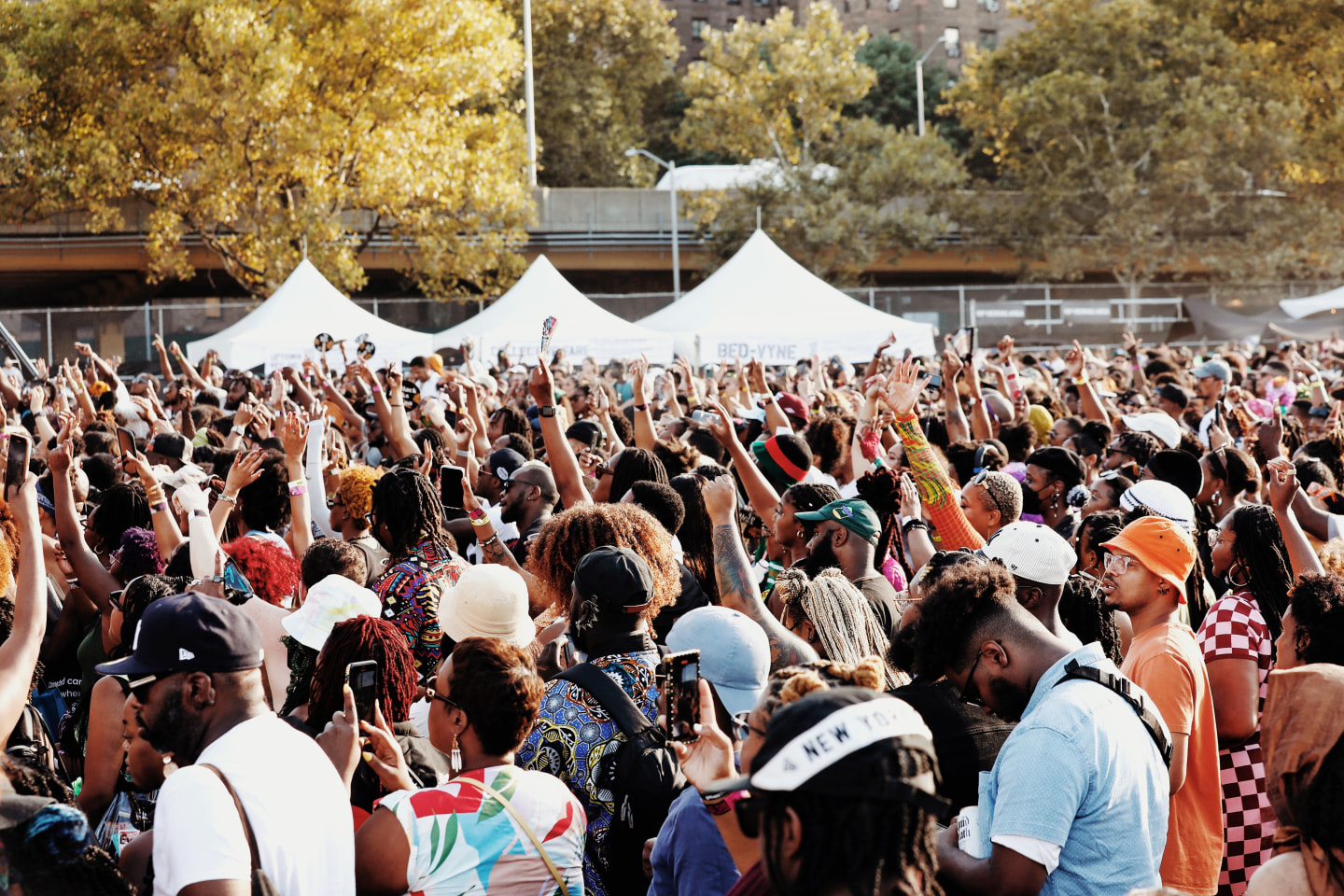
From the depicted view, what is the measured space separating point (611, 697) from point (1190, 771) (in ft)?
5.51

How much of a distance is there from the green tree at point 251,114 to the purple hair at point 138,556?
20505mm

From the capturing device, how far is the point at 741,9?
7862 cm

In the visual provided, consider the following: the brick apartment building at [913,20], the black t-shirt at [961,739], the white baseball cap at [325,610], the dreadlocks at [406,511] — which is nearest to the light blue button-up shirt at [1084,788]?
the black t-shirt at [961,739]

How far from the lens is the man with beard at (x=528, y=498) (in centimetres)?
654

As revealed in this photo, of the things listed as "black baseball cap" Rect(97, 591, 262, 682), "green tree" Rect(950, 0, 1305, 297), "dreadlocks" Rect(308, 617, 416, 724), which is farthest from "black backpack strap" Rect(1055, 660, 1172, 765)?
"green tree" Rect(950, 0, 1305, 297)

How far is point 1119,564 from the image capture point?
4090 mm

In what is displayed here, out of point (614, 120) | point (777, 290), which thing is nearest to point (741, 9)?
point (614, 120)

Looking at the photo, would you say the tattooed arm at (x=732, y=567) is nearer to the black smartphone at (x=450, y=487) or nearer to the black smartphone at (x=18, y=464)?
the black smartphone at (x=18, y=464)

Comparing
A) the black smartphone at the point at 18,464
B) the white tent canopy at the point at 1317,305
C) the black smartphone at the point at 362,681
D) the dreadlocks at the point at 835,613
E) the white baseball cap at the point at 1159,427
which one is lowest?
the dreadlocks at the point at 835,613

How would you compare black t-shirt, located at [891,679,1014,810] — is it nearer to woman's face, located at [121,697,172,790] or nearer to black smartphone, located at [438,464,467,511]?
woman's face, located at [121,697,172,790]

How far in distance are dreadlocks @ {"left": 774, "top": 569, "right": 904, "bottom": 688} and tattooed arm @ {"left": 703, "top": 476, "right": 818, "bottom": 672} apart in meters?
0.08

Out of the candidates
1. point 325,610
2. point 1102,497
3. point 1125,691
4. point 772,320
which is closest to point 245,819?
point 325,610

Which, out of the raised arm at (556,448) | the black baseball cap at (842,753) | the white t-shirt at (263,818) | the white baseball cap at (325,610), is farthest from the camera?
the raised arm at (556,448)

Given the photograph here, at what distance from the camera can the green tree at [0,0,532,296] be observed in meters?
24.8
